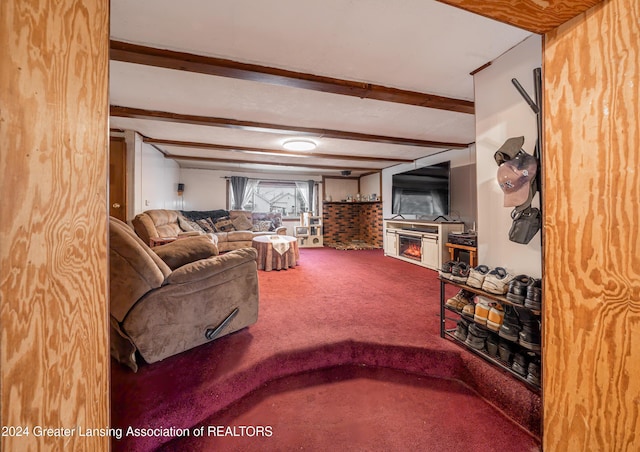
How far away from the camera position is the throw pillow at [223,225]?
5723 mm

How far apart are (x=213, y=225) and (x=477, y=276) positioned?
17.5ft

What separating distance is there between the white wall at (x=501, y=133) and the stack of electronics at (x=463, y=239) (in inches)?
80.7

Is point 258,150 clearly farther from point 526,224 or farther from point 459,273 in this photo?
point 526,224

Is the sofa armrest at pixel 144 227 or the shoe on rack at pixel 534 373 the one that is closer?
the shoe on rack at pixel 534 373

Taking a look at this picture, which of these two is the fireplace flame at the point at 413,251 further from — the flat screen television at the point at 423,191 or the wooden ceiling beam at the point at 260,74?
the wooden ceiling beam at the point at 260,74

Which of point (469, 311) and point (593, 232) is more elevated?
point (593, 232)

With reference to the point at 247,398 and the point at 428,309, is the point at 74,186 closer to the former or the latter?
the point at 247,398

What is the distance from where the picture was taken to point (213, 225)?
5.72 meters

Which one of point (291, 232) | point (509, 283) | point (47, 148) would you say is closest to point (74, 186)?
point (47, 148)

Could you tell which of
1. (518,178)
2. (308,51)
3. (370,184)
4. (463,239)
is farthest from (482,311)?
(370,184)

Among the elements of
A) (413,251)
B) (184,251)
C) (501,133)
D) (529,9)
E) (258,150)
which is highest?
(258,150)

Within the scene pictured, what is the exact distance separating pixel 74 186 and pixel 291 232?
660cm

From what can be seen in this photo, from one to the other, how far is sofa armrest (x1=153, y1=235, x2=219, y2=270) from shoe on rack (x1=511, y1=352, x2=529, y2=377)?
2.23 m

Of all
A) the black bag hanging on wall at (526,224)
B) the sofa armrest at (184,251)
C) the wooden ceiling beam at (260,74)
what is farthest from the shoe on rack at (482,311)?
the sofa armrest at (184,251)
